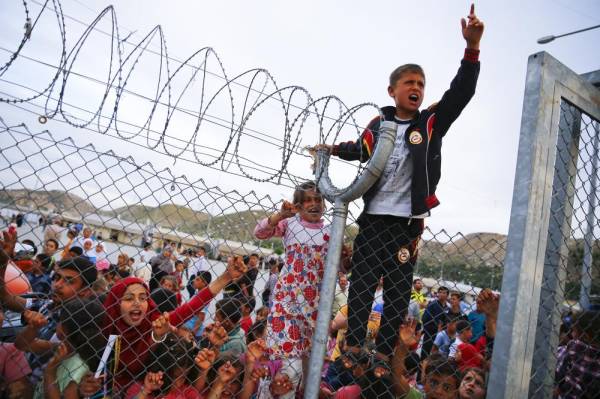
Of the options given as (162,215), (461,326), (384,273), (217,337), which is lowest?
(461,326)

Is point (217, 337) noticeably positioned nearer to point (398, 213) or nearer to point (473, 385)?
point (398, 213)

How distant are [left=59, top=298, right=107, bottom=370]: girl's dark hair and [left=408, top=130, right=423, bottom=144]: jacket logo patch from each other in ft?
7.26

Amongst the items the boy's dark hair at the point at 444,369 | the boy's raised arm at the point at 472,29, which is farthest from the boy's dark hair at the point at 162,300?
the boy's raised arm at the point at 472,29

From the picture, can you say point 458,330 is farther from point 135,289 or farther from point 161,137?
point 161,137

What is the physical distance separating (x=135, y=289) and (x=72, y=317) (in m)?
0.38

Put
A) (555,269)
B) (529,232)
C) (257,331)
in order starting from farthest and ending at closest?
(257,331), (555,269), (529,232)

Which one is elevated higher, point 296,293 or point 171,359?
point 296,293

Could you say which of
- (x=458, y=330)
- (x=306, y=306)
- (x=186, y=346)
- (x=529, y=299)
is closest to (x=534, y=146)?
(x=529, y=299)

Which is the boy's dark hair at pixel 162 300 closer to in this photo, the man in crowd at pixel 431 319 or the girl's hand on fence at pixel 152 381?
the girl's hand on fence at pixel 152 381

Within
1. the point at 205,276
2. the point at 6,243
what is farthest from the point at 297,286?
the point at 205,276

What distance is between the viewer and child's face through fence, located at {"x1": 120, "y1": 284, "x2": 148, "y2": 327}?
8.54 ft

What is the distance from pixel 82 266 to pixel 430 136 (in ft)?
8.41

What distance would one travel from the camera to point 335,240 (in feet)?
6.21

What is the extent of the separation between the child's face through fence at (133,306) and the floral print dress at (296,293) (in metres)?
0.84
